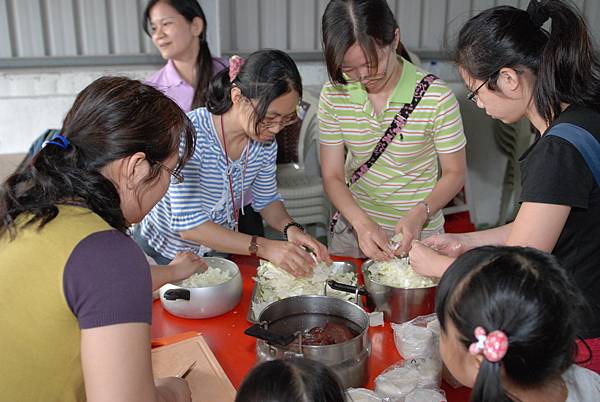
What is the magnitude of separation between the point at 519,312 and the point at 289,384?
0.44 m

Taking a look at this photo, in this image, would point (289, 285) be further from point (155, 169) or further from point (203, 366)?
point (155, 169)

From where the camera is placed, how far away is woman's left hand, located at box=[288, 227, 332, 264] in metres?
2.12

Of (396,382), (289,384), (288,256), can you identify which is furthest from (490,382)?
(288,256)

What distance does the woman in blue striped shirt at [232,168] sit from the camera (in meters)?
2.06

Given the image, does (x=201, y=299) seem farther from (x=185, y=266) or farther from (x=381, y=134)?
(x=381, y=134)

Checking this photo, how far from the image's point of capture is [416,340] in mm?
1615

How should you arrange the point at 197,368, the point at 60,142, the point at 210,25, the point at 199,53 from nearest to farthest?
the point at 60,142 → the point at 197,368 → the point at 199,53 → the point at 210,25

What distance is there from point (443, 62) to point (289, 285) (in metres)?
4.23

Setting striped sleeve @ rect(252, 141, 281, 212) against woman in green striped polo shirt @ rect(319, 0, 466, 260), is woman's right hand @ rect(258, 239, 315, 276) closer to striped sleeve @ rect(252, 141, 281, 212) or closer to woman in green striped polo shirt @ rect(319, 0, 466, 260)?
woman in green striped polo shirt @ rect(319, 0, 466, 260)

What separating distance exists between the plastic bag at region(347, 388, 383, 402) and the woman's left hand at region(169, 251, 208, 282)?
0.73m

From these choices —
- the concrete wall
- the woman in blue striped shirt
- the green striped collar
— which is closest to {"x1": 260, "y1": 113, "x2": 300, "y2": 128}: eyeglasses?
the woman in blue striped shirt

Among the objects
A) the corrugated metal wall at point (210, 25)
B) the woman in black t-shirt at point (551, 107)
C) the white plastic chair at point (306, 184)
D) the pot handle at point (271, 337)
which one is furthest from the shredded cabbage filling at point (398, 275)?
the corrugated metal wall at point (210, 25)

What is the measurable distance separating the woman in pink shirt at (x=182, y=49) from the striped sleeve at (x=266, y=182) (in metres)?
1.11

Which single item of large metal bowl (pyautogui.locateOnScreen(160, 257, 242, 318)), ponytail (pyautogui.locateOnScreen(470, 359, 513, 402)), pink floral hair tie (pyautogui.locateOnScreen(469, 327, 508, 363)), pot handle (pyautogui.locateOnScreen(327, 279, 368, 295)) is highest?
pink floral hair tie (pyautogui.locateOnScreen(469, 327, 508, 363))
